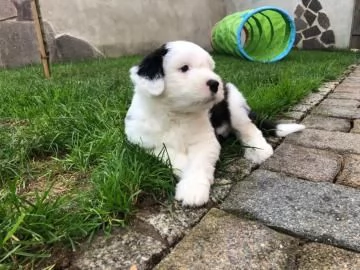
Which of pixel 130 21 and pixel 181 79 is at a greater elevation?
pixel 181 79

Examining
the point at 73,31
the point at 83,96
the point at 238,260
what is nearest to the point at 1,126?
the point at 83,96

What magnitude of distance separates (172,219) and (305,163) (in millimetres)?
865

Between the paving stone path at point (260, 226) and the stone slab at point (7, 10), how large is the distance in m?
5.41

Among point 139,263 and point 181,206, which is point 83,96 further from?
point 139,263

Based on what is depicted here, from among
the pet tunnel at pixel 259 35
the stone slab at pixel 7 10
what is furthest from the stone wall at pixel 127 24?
the pet tunnel at pixel 259 35

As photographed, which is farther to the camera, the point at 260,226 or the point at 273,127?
the point at 273,127

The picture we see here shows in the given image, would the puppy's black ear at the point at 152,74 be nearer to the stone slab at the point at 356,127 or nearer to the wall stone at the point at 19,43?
the stone slab at the point at 356,127

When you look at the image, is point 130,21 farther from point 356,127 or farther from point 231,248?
point 231,248

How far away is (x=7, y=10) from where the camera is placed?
19.9 feet

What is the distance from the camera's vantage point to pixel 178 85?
164cm

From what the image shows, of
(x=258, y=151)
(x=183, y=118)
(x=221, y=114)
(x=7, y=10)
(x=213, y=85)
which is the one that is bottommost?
(x=258, y=151)

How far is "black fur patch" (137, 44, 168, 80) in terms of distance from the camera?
5.44 ft

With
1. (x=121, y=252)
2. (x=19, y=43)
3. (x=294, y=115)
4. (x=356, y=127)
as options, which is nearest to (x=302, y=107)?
(x=294, y=115)

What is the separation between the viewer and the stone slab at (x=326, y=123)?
2578 mm
